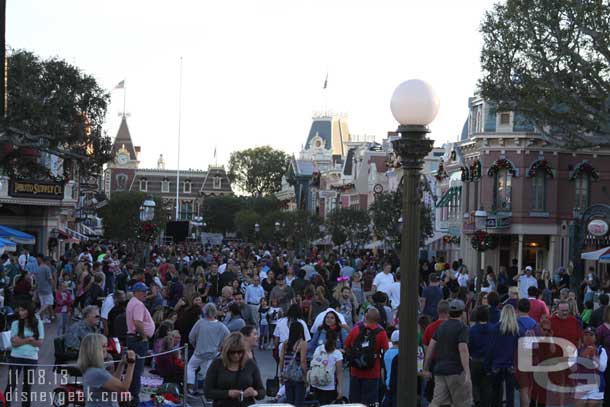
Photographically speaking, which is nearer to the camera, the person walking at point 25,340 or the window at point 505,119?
the person walking at point 25,340

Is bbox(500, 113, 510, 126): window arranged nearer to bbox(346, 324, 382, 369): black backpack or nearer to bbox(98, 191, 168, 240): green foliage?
bbox(98, 191, 168, 240): green foliage

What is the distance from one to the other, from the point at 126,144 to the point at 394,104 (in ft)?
524

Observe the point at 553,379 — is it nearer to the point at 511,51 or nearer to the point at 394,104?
the point at 394,104

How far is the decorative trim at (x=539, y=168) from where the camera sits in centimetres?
4831

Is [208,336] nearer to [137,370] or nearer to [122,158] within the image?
[137,370]

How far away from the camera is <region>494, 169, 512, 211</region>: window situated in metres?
49.4

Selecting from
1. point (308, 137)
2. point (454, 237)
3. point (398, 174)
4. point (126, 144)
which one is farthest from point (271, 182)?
point (454, 237)

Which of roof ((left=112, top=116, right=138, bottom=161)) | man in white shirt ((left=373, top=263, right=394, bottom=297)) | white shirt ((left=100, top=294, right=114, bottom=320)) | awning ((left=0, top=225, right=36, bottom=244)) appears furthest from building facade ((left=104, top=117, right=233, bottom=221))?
white shirt ((left=100, top=294, right=114, bottom=320))

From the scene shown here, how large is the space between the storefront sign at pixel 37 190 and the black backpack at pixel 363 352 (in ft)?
119

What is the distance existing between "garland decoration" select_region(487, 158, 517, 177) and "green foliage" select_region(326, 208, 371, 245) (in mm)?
22764

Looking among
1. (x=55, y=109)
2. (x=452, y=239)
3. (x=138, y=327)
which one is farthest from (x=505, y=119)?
(x=138, y=327)

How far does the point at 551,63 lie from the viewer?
3038 centimetres

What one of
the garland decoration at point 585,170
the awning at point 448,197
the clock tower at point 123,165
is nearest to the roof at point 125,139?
the clock tower at point 123,165

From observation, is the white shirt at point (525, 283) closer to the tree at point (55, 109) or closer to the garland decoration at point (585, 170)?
the tree at point (55, 109)
